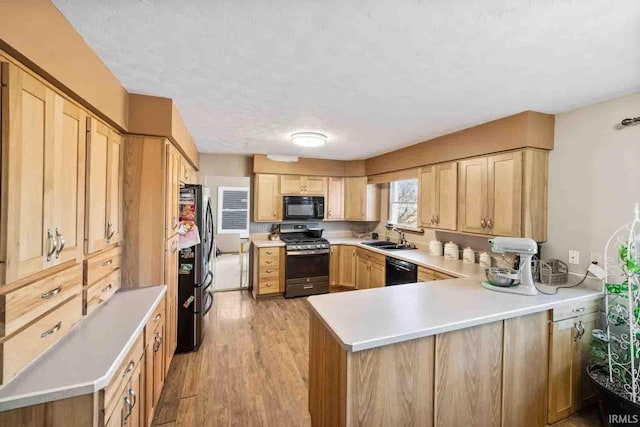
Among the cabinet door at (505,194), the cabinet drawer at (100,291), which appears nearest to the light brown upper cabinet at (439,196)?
the cabinet door at (505,194)

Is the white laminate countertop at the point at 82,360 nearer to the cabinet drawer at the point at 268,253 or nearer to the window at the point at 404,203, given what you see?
the cabinet drawer at the point at 268,253

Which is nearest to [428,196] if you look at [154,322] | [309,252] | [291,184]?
[309,252]

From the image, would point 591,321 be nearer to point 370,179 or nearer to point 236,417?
point 236,417

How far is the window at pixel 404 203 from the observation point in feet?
14.4

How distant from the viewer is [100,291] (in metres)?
1.74

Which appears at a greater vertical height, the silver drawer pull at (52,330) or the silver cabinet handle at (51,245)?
the silver cabinet handle at (51,245)

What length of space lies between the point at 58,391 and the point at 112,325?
542mm

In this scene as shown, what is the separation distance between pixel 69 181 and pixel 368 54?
170 cm

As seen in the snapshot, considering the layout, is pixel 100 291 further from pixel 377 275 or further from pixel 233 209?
pixel 377 275

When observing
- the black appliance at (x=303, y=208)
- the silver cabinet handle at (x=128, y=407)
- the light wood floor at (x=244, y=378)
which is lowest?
the light wood floor at (x=244, y=378)

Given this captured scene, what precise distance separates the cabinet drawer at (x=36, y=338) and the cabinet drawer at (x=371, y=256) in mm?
3276

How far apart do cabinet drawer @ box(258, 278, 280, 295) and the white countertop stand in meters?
Answer: 2.63

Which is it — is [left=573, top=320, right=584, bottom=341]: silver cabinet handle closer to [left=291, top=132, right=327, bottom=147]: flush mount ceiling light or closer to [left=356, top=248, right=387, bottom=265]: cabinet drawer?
[left=356, top=248, right=387, bottom=265]: cabinet drawer

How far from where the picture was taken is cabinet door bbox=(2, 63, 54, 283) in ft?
3.23
